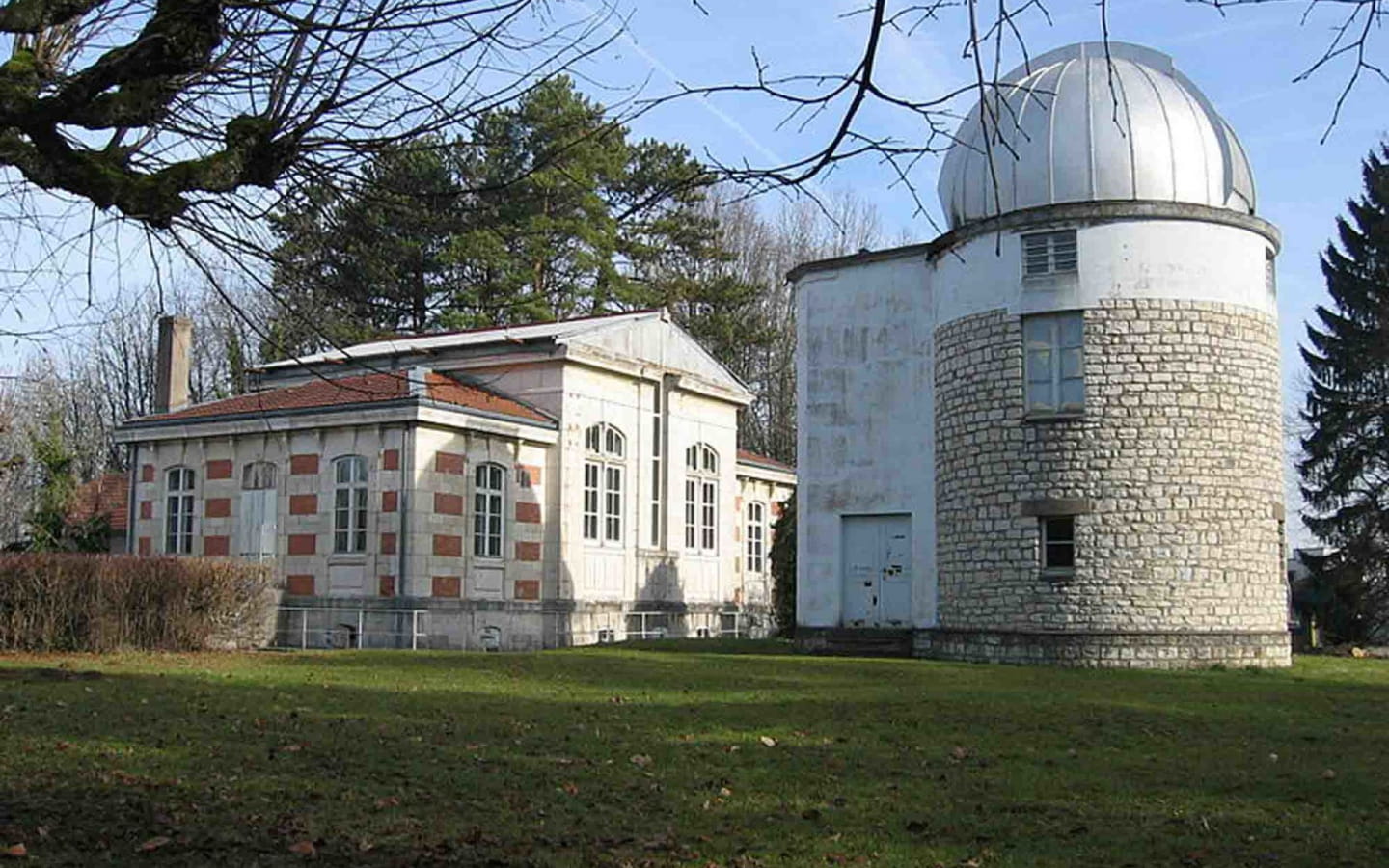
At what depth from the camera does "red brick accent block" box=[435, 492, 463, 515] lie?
27281mm

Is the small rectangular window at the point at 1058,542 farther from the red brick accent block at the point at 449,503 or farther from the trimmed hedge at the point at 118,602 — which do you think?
the trimmed hedge at the point at 118,602

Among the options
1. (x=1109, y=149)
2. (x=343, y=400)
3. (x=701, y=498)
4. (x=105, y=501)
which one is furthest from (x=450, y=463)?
(x=105, y=501)

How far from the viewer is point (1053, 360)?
74.7ft

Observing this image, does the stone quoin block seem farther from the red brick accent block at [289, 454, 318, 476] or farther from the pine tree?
the pine tree

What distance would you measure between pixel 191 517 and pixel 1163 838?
83.0ft

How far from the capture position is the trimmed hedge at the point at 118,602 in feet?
63.5

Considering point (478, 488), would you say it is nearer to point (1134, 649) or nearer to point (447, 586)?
point (447, 586)

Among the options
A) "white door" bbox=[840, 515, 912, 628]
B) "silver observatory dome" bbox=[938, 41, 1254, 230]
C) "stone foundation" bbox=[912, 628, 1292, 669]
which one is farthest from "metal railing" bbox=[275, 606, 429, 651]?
"silver observatory dome" bbox=[938, 41, 1254, 230]

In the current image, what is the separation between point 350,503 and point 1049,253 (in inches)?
539

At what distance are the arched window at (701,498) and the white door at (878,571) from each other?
9.47 metres

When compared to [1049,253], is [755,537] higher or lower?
lower

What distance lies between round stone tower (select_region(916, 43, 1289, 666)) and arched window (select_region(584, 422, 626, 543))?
9.75 meters

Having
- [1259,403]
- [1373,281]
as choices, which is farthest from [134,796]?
[1373,281]

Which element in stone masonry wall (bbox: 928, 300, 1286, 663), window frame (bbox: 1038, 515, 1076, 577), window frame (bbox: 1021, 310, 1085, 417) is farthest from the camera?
window frame (bbox: 1021, 310, 1085, 417)
